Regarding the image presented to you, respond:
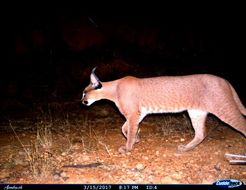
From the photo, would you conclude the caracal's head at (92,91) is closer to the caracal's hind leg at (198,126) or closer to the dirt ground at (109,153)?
the dirt ground at (109,153)

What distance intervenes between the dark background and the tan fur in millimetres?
4970

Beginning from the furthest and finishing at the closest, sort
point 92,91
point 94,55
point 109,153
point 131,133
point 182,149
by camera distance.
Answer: point 94,55 < point 92,91 < point 131,133 < point 182,149 < point 109,153

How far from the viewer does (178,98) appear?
643cm

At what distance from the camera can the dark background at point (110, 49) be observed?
12719mm

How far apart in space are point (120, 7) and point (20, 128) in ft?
33.1

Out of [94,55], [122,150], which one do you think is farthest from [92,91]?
[94,55]

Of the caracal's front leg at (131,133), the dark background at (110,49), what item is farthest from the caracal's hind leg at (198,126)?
the dark background at (110,49)

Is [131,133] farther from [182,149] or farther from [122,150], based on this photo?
[182,149]

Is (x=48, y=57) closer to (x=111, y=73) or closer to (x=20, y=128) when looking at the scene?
(x=111, y=73)

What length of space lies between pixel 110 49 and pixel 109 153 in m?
9.15

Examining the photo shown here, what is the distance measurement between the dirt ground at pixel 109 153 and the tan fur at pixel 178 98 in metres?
0.38

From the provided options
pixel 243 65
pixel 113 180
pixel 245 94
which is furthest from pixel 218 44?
pixel 113 180

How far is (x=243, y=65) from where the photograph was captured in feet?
46.2

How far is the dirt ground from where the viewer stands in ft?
16.4
